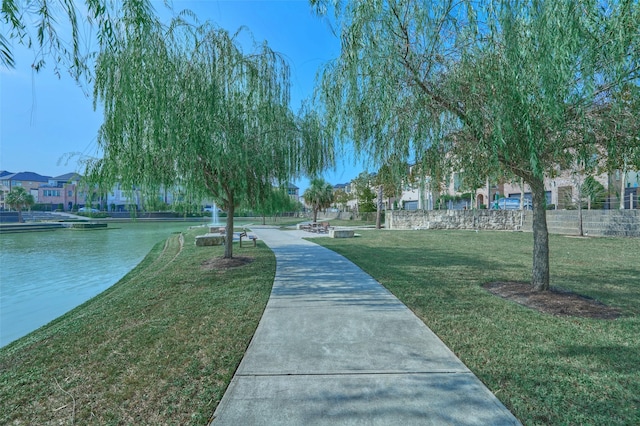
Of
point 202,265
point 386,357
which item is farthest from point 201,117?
point 386,357

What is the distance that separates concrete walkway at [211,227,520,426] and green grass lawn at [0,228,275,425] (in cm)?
28

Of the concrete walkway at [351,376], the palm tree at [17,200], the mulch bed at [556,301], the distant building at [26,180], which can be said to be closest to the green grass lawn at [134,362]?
the concrete walkway at [351,376]

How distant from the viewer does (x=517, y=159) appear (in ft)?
17.3

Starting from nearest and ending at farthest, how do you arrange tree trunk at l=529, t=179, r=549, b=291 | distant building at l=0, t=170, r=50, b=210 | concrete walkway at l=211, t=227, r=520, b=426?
concrete walkway at l=211, t=227, r=520, b=426 → tree trunk at l=529, t=179, r=549, b=291 → distant building at l=0, t=170, r=50, b=210

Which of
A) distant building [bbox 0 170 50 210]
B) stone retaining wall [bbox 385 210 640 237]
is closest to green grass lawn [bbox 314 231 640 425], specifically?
stone retaining wall [bbox 385 210 640 237]

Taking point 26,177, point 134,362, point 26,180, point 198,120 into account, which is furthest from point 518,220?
point 26,177

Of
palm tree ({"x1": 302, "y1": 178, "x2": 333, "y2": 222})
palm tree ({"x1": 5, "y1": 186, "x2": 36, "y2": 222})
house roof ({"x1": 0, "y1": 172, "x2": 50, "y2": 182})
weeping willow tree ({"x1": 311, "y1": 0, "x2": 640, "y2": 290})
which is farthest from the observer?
house roof ({"x1": 0, "y1": 172, "x2": 50, "y2": 182})

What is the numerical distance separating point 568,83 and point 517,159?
1.53 metres

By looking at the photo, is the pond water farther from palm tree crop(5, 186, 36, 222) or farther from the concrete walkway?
palm tree crop(5, 186, 36, 222)

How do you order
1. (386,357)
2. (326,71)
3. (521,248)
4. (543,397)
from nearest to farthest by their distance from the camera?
(543,397) < (386,357) < (326,71) < (521,248)

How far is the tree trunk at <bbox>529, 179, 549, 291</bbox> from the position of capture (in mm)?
5574

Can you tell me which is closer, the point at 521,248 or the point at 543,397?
the point at 543,397

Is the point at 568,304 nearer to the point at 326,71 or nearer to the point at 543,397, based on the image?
the point at 543,397

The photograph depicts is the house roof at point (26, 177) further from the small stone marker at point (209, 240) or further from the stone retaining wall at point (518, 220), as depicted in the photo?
the stone retaining wall at point (518, 220)
